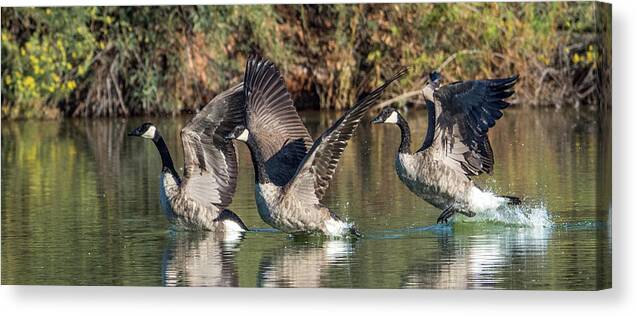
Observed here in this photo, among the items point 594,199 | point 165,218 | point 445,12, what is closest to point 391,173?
point 445,12

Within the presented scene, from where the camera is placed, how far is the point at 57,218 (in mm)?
15047

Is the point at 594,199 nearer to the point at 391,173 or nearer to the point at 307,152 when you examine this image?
the point at 307,152

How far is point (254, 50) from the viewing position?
65.4ft

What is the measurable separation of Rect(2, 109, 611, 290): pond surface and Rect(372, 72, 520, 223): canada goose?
0.22 meters

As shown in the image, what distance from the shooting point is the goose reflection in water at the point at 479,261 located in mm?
12531

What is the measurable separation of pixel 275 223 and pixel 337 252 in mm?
550

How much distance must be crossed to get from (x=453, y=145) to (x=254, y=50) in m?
6.02

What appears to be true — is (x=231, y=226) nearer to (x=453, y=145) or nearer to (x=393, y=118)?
(x=393, y=118)

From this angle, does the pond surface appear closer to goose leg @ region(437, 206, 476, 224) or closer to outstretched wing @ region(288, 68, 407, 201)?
goose leg @ region(437, 206, 476, 224)

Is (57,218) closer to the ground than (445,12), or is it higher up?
closer to the ground

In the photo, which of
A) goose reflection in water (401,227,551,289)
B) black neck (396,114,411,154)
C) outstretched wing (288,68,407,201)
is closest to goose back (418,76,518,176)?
black neck (396,114,411,154)

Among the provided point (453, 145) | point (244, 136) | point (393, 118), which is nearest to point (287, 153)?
point (244, 136)

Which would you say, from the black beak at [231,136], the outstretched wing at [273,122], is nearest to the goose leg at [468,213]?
the outstretched wing at [273,122]

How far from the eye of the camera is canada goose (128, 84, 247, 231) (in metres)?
14.1
